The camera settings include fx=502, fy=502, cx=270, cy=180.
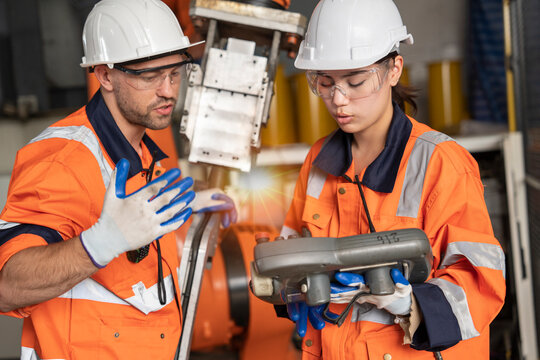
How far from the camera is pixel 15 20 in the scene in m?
4.54

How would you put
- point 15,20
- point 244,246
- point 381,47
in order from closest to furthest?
point 381,47 < point 244,246 < point 15,20

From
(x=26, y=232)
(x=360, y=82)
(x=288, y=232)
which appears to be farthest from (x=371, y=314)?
(x=26, y=232)

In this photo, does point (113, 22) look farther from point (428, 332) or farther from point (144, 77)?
point (428, 332)

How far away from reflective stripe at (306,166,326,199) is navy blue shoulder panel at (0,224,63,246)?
0.79m

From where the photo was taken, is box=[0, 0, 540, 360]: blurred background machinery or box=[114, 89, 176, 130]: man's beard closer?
box=[114, 89, 176, 130]: man's beard

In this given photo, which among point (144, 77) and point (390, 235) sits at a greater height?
point (144, 77)

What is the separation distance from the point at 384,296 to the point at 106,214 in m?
0.73

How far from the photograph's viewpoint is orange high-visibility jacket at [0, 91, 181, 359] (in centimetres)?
134

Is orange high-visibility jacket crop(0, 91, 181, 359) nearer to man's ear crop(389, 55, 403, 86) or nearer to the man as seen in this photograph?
the man

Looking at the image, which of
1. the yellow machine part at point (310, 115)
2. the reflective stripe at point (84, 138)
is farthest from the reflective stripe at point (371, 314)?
the yellow machine part at point (310, 115)

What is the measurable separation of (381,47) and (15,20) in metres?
4.18

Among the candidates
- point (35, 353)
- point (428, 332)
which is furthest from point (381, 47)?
point (35, 353)

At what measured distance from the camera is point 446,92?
14.3ft

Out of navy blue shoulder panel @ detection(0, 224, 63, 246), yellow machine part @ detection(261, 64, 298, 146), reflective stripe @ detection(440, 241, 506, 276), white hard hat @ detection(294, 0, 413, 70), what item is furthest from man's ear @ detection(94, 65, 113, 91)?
yellow machine part @ detection(261, 64, 298, 146)
